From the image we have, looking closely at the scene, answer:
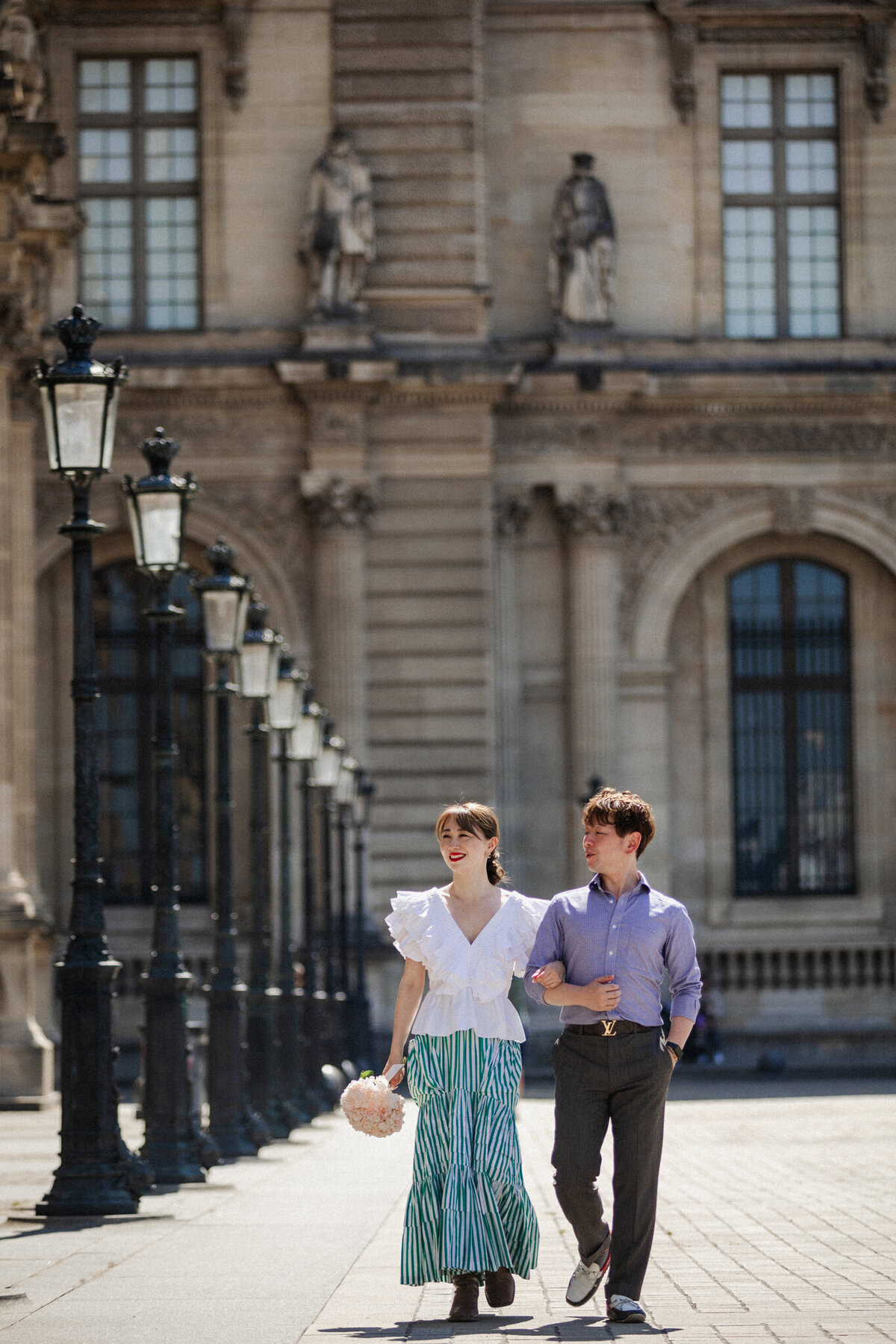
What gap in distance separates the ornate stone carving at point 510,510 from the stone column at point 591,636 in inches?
21.7

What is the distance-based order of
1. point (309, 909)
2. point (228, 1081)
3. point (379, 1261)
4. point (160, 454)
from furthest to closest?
point (309, 909) < point (228, 1081) < point (160, 454) < point (379, 1261)

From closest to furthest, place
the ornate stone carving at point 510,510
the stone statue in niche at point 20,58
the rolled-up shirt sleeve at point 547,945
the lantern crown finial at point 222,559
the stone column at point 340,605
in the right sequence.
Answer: the rolled-up shirt sleeve at point 547,945 → the lantern crown finial at point 222,559 → the stone statue in niche at point 20,58 → the stone column at point 340,605 → the ornate stone carving at point 510,510

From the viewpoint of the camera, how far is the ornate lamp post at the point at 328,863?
101 feet

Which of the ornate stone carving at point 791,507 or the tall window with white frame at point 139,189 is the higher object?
the tall window with white frame at point 139,189

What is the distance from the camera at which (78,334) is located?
616 inches

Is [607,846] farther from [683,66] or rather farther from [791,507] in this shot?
[683,66]

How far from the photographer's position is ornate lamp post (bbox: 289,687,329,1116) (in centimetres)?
2742

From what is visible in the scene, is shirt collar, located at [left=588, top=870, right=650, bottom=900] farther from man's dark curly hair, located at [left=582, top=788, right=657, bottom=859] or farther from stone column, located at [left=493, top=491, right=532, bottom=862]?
stone column, located at [left=493, top=491, right=532, bottom=862]

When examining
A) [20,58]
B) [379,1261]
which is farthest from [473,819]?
[20,58]

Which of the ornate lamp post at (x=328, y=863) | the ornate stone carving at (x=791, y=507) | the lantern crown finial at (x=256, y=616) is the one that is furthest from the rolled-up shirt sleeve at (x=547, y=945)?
the ornate stone carving at (x=791, y=507)

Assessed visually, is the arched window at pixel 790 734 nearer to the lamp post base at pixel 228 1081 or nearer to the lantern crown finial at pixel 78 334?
the lamp post base at pixel 228 1081

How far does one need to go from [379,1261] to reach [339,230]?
28395mm

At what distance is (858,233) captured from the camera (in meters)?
42.1

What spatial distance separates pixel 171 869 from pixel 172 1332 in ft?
26.3
